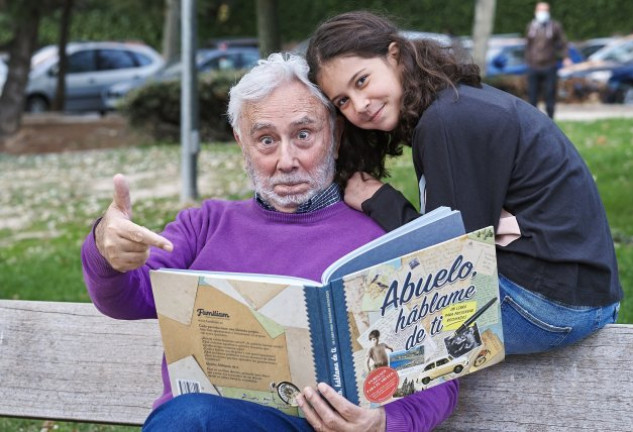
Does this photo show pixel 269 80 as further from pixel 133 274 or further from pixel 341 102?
pixel 133 274

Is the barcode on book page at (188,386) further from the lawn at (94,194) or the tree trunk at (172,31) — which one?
the tree trunk at (172,31)

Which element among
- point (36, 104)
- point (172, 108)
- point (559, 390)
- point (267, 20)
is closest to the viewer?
point (559, 390)

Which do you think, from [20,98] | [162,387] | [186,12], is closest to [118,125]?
[20,98]

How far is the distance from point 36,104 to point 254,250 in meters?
23.1

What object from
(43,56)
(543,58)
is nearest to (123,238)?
(543,58)

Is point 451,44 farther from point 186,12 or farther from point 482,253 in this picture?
point 186,12

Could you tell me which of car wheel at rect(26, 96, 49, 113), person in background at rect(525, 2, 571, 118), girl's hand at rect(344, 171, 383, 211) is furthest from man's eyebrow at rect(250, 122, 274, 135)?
car wheel at rect(26, 96, 49, 113)

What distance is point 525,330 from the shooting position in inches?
103

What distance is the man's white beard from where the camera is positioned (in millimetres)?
2875

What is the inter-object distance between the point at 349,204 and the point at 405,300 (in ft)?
2.16

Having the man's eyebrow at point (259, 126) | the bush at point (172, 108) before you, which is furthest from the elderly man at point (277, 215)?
the bush at point (172, 108)

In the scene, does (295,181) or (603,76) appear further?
(603,76)

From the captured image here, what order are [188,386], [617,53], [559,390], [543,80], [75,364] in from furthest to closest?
[617,53] → [543,80] → [75,364] → [559,390] → [188,386]

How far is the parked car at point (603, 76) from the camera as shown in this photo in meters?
21.7
